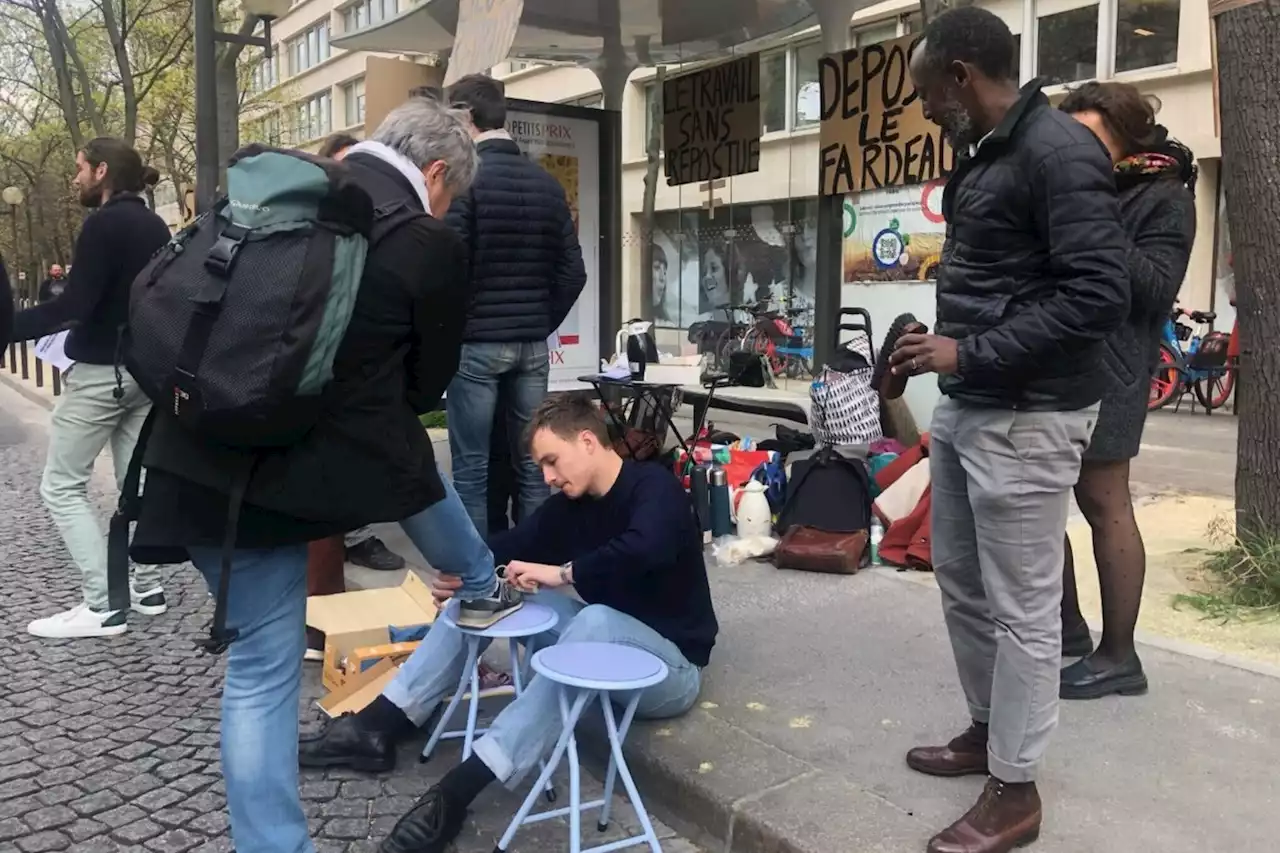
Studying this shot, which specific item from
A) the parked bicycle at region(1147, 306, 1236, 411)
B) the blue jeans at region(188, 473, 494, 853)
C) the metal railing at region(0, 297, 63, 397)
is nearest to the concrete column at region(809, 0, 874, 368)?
the blue jeans at region(188, 473, 494, 853)

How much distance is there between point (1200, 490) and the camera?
701 centimetres

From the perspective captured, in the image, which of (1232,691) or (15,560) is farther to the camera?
(15,560)

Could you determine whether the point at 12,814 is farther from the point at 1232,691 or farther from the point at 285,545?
the point at 1232,691

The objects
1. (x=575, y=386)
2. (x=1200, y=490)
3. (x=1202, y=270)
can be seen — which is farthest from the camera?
(x=1202, y=270)

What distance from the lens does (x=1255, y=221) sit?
14.9ft

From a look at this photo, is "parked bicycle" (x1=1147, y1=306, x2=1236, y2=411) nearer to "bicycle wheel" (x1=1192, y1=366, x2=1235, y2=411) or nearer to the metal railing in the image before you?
"bicycle wheel" (x1=1192, y1=366, x2=1235, y2=411)

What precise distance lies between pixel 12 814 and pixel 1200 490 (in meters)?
6.69

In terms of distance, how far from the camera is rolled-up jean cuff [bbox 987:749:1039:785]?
2.54 meters

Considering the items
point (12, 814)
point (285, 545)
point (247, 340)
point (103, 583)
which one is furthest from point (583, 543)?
point (103, 583)

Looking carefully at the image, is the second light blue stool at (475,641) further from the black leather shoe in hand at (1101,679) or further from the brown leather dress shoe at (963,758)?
the black leather shoe in hand at (1101,679)

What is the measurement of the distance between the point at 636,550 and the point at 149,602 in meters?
2.85

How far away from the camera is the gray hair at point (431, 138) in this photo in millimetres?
2475

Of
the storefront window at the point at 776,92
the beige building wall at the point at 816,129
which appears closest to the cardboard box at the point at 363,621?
the beige building wall at the point at 816,129

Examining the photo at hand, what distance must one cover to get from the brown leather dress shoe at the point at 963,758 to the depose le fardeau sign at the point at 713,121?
221 inches
